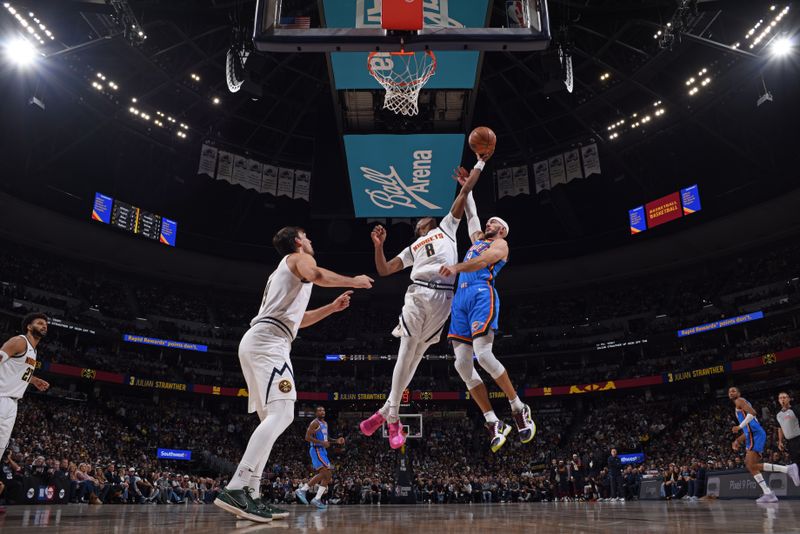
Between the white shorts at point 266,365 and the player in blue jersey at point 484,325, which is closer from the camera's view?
the white shorts at point 266,365

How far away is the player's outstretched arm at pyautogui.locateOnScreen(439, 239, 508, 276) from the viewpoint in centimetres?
562

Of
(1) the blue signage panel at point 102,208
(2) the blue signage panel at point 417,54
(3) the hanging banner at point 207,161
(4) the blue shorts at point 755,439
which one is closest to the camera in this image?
(2) the blue signage panel at point 417,54

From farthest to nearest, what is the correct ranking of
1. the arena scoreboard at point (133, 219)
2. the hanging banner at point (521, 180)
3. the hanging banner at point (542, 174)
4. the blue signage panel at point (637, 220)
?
the blue signage panel at point (637, 220) → the arena scoreboard at point (133, 219) → the hanging banner at point (521, 180) → the hanging banner at point (542, 174)

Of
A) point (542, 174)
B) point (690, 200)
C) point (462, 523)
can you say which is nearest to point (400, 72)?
point (462, 523)

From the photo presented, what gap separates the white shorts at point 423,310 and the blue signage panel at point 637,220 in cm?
2758

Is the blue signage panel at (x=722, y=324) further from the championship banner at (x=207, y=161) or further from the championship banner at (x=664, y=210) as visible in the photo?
the championship banner at (x=207, y=161)

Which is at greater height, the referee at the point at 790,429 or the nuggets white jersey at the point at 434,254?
the nuggets white jersey at the point at 434,254

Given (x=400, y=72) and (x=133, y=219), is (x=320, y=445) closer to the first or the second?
(x=400, y=72)

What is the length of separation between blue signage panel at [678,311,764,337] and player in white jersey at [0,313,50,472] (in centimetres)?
3157

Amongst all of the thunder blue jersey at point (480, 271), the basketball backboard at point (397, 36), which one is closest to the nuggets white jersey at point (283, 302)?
the thunder blue jersey at point (480, 271)

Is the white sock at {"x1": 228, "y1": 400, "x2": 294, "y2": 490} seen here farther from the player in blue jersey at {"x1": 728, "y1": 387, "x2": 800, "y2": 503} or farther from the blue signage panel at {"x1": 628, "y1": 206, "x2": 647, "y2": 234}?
the blue signage panel at {"x1": 628, "y1": 206, "x2": 647, "y2": 234}

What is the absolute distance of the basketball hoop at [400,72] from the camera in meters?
12.7

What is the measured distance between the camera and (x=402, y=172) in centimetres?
1828

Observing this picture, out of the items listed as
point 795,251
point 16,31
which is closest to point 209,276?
point 16,31
